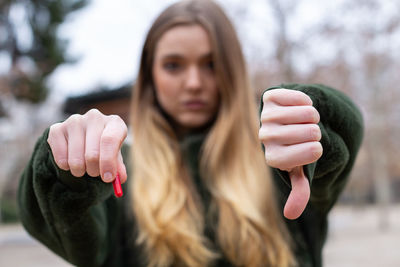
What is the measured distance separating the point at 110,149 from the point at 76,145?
0.08 m

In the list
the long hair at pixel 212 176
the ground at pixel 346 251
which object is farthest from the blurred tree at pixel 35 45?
the long hair at pixel 212 176

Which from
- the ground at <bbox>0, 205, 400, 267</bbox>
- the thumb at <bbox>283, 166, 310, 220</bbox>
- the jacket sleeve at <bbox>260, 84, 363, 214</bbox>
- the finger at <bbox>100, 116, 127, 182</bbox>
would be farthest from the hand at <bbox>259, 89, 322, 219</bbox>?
the ground at <bbox>0, 205, 400, 267</bbox>

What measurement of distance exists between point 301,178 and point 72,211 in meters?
0.56

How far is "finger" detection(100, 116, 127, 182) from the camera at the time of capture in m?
0.58

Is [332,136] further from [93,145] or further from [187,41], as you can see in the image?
[187,41]

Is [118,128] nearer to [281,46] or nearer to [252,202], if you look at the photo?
[252,202]

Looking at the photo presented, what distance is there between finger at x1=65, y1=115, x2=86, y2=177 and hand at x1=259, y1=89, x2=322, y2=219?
0.30m

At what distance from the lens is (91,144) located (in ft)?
2.01

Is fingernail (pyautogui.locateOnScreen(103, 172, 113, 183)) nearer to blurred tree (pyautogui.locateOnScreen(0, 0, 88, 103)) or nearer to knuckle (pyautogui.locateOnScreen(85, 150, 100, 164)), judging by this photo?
knuckle (pyautogui.locateOnScreen(85, 150, 100, 164))

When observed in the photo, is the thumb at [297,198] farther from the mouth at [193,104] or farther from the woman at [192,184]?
the mouth at [193,104]

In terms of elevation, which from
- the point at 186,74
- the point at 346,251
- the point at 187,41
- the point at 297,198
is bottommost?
the point at 346,251

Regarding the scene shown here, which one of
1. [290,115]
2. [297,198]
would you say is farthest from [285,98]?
[297,198]

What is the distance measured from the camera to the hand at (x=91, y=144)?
586 millimetres

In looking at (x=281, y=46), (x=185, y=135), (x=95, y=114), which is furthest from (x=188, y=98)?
(x=281, y=46)
